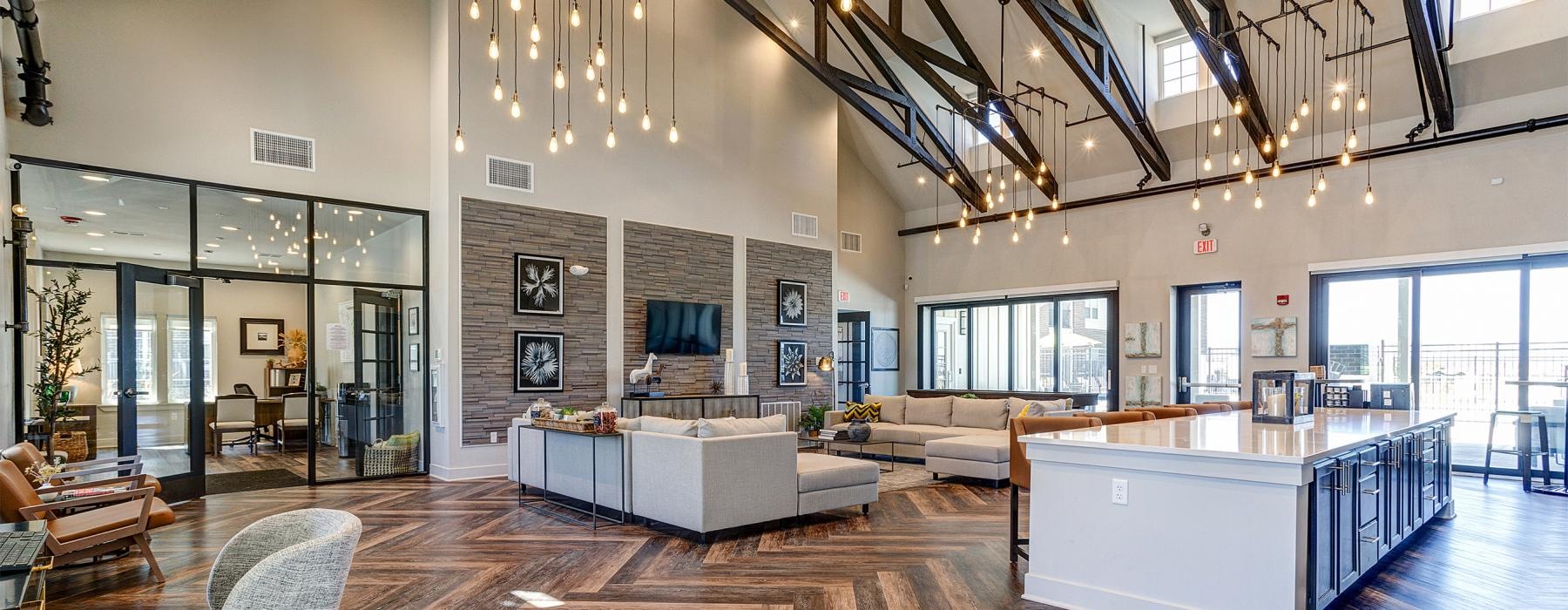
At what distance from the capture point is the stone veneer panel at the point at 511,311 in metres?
A: 8.07

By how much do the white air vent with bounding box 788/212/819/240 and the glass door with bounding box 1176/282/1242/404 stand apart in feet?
15.4

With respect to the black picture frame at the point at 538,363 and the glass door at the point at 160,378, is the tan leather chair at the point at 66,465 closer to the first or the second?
the glass door at the point at 160,378

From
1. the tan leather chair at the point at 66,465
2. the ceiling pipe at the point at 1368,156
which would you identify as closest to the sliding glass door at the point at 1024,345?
the ceiling pipe at the point at 1368,156

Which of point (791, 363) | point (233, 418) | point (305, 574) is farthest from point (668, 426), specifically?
point (233, 418)

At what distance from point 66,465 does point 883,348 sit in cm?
985

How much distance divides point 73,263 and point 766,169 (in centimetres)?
692

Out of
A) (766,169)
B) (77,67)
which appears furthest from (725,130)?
(77,67)

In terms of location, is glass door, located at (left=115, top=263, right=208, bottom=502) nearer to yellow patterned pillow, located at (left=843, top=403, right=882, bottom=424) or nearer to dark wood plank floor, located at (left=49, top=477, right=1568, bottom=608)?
dark wood plank floor, located at (left=49, top=477, right=1568, bottom=608)

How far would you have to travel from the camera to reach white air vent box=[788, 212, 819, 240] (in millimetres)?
10875

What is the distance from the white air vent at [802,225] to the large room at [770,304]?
6cm

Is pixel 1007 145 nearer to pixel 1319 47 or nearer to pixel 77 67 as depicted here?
pixel 1319 47

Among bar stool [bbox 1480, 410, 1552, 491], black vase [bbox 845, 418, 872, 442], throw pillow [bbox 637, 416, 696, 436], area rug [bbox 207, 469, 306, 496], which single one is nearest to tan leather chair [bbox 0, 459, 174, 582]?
area rug [bbox 207, 469, 306, 496]

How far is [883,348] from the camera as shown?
42.4 feet

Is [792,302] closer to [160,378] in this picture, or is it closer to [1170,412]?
[1170,412]
